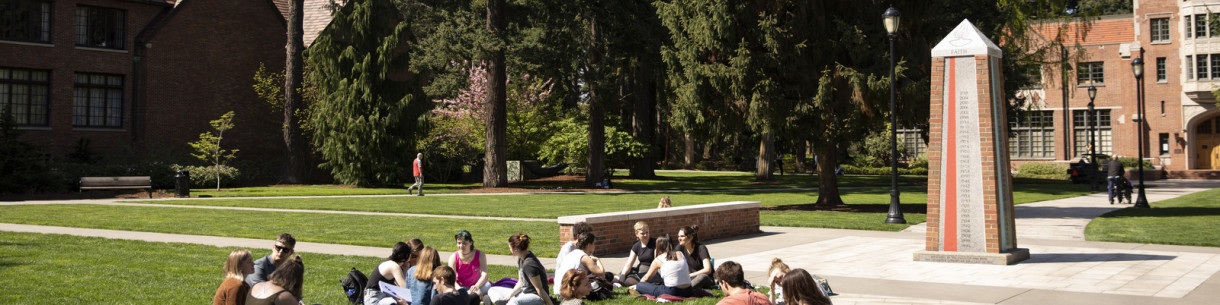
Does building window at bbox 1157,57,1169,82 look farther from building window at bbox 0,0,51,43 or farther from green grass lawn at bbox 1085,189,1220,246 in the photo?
building window at bbox 0,0,51,43

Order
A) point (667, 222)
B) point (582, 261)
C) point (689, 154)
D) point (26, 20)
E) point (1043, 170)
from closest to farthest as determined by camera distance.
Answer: point (582, 261), point (667, 222), point (26, 20), point (1043, 170), point (689, 154)

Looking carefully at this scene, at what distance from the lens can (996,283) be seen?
419 inches

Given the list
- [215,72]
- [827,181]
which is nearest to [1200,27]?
[827,181]

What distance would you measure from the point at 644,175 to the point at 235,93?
18.5 meters

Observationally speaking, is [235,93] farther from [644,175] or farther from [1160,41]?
[1160,41]

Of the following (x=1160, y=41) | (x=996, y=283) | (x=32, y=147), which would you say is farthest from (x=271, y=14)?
(x=1160, y=41)

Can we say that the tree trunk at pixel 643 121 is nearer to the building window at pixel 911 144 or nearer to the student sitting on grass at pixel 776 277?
the building window at pixel 911 144

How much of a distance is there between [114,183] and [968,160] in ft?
84.8

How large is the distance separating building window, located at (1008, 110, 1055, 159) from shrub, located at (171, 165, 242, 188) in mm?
44945

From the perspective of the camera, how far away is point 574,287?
8836mm

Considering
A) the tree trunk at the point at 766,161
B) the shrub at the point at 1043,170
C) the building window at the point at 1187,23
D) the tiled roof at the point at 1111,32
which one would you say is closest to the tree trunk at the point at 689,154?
the tree trunk at the point at 766,161

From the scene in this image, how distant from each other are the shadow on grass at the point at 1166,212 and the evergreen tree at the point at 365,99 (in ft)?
79.6

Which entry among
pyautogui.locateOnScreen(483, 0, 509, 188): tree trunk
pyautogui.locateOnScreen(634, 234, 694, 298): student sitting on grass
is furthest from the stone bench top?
pyautogui.locateOnScreen(483, 0, 509, 188): tree trunk

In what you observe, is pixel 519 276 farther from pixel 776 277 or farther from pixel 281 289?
pixel 281 289
